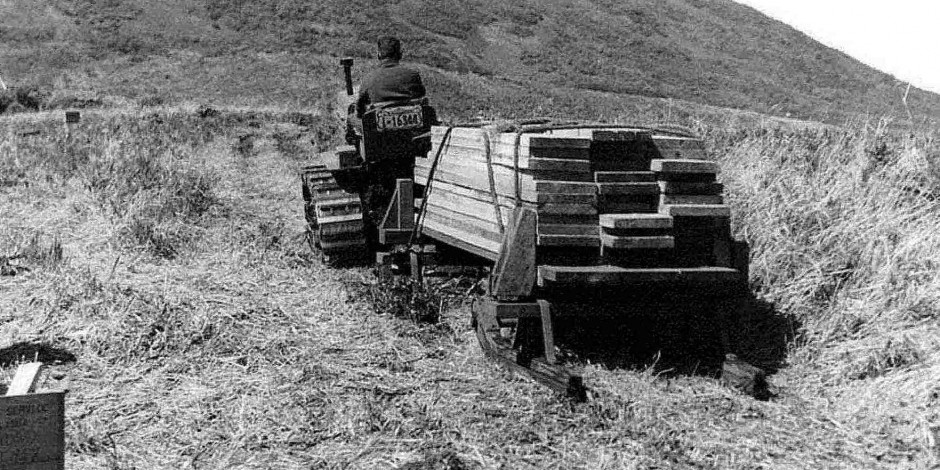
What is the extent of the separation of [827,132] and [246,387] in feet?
21.0

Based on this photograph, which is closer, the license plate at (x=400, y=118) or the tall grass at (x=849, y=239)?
the tall grass at (x=849, y=239)

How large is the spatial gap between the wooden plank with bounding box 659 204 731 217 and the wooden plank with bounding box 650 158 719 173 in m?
0.23

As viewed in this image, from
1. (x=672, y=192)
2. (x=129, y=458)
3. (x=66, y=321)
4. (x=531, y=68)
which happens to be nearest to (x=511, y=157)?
(x=672, y=192)

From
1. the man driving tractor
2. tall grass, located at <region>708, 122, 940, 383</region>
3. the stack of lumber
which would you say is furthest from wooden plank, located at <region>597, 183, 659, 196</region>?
the man driving tractor

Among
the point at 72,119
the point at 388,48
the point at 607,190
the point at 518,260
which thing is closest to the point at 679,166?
the point at 607,190

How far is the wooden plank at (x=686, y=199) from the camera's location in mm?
5340

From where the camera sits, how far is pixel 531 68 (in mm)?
28656

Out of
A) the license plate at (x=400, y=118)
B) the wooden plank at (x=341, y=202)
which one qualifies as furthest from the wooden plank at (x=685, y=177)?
the wooden plank at (x=341, y=202)

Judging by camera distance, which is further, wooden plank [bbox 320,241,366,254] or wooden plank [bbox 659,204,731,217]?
wooden plank [bbox 320,241,366,254]

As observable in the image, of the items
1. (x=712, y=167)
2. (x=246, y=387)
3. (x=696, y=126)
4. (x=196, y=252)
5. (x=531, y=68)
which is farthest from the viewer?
(x=531, y=68)

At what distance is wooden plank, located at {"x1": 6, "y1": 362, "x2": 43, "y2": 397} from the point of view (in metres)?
2.80

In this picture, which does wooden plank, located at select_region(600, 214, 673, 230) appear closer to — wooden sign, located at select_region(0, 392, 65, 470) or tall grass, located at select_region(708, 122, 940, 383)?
tall grass, located at select_region(708, 122, 940, 383)

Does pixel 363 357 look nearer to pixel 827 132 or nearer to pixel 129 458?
pixel 129 458

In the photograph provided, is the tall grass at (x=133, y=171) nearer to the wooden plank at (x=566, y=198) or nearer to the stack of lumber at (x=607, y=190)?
the stack of lumber at (x=607, y=190)
